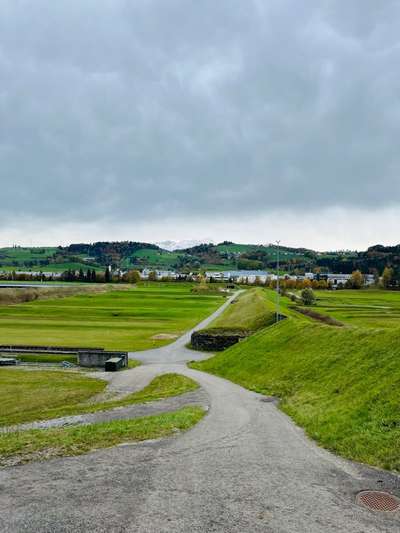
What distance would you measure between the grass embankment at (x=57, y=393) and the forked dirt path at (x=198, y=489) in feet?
35.9

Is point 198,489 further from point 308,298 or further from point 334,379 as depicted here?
point 308,298

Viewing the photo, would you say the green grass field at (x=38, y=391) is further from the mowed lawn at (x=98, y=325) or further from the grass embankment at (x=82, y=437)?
the mowed lawn at (x=98, y=325)

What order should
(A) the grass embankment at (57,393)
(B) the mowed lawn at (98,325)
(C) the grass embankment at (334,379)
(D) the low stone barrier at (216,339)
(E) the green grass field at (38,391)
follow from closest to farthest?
(C) the grass embankment at (334,379) < (A) the grass embankment at (57,393) < (E) the green grass field at (38,391) < (D) the low stone barrier at (216,339) < (B) the mowed lawn at (98,325)

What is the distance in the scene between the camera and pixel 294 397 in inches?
907

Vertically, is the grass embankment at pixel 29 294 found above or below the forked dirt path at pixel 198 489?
below

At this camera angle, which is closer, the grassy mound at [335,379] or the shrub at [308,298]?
the grassy mound at [335,379]

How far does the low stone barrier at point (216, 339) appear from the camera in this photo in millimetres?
53656

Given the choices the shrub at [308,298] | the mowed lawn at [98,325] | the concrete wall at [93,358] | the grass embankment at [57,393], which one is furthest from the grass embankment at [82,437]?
the shrub at [308,298]

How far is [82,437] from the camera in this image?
15.1m

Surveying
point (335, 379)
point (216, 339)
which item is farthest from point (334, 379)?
point (216, 339)

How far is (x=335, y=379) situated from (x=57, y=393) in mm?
19396

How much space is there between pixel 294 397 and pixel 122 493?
47.5 feet

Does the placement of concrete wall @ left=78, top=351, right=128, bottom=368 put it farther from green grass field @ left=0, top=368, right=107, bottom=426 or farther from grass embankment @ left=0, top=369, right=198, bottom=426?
grass embankment @ left=0, top=369, right=198, bottom=426

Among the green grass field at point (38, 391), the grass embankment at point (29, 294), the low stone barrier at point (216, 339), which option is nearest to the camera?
the green grass field at point (38, 391)
